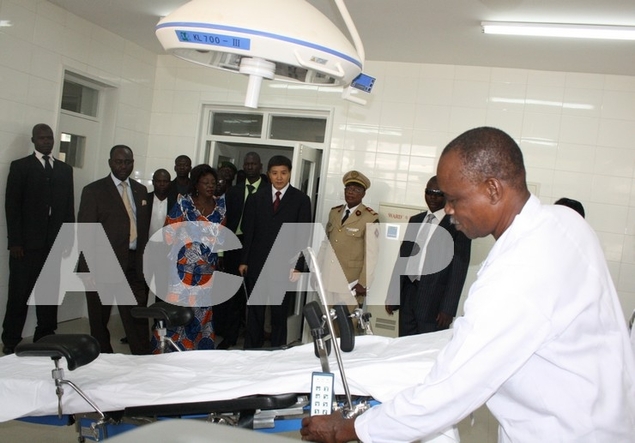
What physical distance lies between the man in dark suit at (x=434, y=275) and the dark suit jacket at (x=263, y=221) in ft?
3.51

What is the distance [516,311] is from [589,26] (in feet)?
11.8

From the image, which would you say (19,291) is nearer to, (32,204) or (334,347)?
(32,204)

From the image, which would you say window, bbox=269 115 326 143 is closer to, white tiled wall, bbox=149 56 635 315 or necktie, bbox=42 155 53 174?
white tiled wall, bbox=149 56 635 315

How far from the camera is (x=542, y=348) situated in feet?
4.06

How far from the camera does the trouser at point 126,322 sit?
13.2 ft

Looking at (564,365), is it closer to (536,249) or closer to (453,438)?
(536,249)

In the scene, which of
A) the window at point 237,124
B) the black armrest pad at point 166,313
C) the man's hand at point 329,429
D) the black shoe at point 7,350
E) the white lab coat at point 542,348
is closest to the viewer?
the white lab coat at point 542,348

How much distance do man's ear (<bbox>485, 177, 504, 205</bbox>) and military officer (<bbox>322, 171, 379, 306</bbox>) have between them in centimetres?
334

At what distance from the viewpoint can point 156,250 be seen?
4496mm

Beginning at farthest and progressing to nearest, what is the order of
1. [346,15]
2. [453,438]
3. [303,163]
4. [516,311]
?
[303,163], [453,438], [346,15], [516,311]

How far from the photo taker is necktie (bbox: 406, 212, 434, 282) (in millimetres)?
3834

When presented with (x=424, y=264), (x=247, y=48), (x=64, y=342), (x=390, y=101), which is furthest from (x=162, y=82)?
(x=247, y=48)

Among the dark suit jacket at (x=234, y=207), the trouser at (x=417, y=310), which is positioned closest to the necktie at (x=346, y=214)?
the dark suit jacket at (x=234, y=207)

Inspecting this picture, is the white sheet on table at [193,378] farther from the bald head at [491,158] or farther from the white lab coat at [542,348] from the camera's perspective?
the bald head at [491,158]
